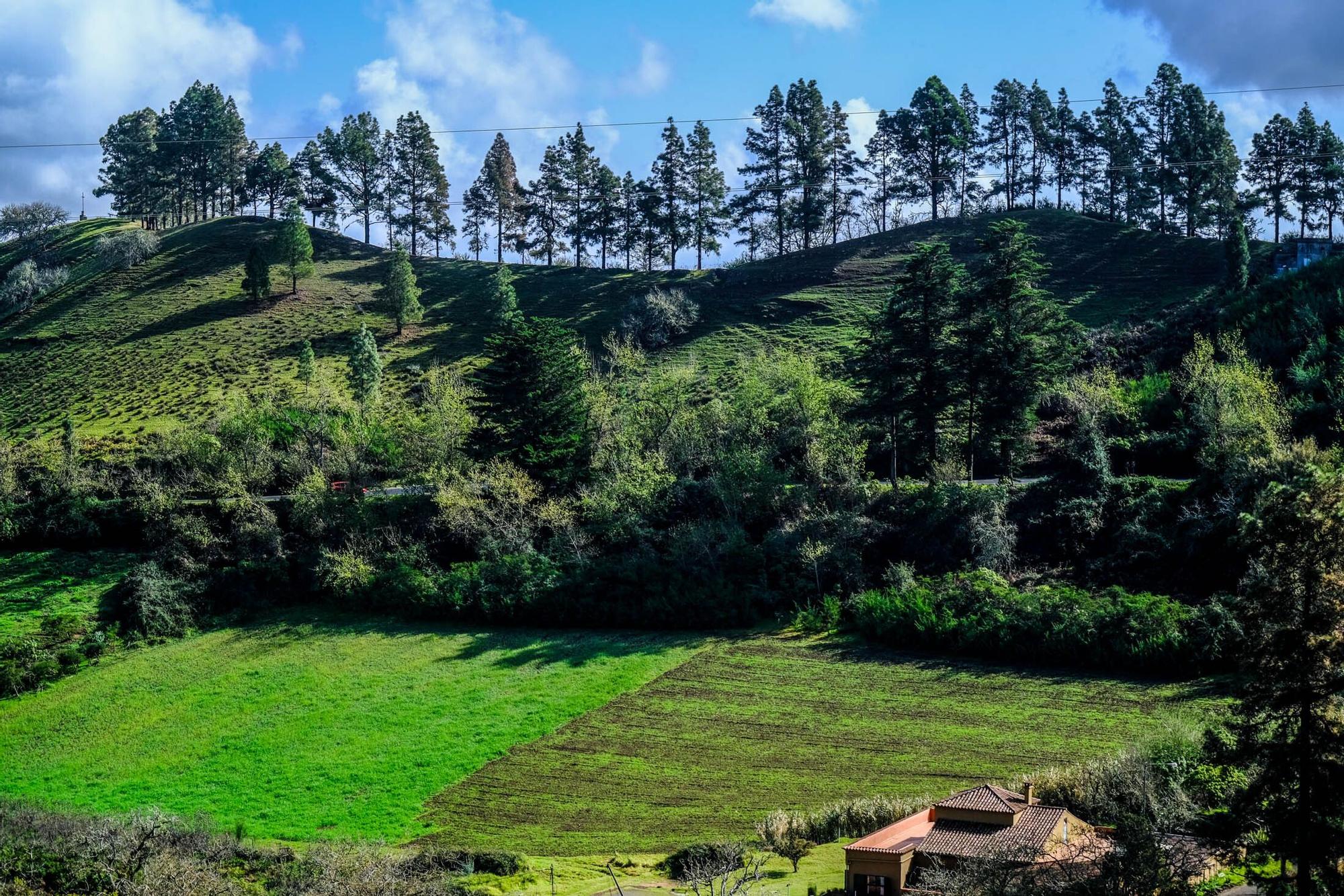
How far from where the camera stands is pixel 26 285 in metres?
105

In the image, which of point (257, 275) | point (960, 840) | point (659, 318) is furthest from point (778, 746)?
point (257, 275)

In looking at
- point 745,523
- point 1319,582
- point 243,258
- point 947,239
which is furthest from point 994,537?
point 243,258

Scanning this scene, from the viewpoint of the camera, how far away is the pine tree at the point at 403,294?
90.4 metres

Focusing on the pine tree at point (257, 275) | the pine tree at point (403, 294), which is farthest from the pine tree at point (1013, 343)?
the pine tree at point (257, 275)

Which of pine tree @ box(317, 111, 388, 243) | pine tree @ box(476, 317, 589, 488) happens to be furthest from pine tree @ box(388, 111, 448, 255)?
pine tree @ box(476, 317, 589, 488)

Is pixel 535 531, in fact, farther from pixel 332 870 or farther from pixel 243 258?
pixel 243 258

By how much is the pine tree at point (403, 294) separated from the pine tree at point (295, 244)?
34.7 feet

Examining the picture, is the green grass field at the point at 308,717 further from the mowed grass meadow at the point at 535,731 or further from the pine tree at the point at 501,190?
the pine tree at the point at 501,190

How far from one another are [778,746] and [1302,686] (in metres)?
19.9

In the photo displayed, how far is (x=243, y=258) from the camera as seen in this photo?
354 ft

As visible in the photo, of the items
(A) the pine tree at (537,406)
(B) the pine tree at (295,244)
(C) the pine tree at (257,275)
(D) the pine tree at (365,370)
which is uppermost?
(B) the pine tree at (295,244)

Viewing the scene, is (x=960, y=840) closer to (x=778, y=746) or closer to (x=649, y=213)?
(x=778, y=746)

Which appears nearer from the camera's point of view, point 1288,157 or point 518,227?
point 1288,157

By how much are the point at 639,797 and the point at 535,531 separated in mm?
20974
